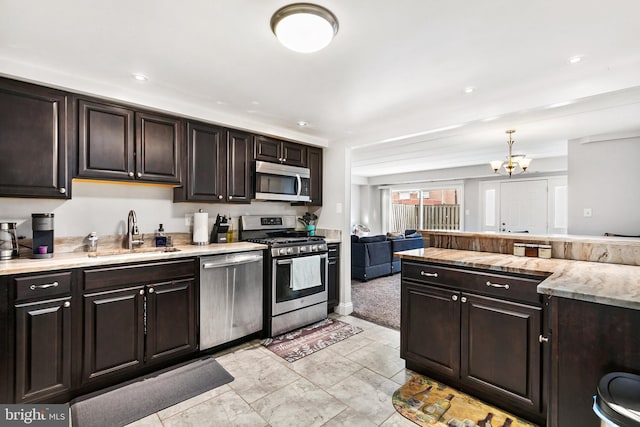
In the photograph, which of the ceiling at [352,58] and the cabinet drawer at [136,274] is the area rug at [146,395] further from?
the ceiling at [352,58]

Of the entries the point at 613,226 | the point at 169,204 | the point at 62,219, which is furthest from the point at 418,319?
the point at 613,226

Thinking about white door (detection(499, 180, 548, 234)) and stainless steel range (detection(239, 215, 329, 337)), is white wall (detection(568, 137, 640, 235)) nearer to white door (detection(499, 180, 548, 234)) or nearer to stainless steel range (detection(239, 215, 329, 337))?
white door (detection(499, 180, 548, 234))

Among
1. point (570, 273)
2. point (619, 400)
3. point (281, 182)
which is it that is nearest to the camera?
point (619, 400)

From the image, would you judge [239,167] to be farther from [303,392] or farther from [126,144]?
[303,392]

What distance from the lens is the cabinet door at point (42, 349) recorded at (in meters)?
1.85

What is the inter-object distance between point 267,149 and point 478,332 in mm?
2787

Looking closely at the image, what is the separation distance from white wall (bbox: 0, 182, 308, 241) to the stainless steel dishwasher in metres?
0.77

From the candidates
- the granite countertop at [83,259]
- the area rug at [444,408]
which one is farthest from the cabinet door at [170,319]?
the area rug at [444,408]

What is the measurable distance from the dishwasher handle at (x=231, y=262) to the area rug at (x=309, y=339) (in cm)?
86

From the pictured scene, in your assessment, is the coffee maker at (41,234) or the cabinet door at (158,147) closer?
the coffee maker at (41,234)

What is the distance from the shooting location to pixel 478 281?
206cm

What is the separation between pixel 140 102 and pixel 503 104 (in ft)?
10.2

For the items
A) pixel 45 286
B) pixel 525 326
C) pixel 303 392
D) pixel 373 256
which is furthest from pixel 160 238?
pixel 373 256

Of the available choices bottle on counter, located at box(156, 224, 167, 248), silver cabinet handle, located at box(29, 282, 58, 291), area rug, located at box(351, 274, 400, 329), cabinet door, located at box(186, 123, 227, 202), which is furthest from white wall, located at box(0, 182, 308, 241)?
area rug, located at box(351, 274, 400, 329)
